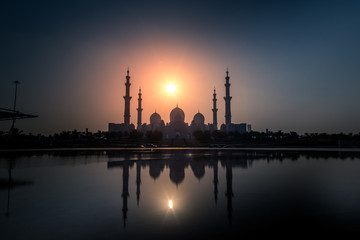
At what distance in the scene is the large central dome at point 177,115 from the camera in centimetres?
9238

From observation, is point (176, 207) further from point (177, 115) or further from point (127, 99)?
point (177, 115)

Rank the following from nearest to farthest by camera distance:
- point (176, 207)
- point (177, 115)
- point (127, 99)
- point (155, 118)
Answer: point (176, 207)
point (127, 99)
point (177, 115)
point (155, 118)

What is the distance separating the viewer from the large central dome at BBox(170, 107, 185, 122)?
92.4 m

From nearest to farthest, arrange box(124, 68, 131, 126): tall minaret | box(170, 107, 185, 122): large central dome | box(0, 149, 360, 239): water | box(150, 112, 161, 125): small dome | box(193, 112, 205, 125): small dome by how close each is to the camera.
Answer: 1. box(0, 149, 360, 239): water
2. box(124, 68, 131, 126): tall minaret
3. box(170, 107, 185, 122): large central dome
4. box(150, 112, 161, 125): small dome
5. box(193, 112, 205, 125): small dome

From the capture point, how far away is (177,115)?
92812 millimetres

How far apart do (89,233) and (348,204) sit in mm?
7672

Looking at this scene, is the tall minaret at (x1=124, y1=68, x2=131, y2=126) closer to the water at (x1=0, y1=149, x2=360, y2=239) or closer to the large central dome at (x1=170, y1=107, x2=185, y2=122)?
the large central dome at (x1=170, y1=107, x2=185, y2=122)

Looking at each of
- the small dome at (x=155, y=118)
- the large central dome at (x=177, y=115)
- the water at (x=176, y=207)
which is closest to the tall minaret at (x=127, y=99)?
the large central dome at (x=177, y=115)

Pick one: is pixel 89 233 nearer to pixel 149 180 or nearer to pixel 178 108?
pixel 149 180

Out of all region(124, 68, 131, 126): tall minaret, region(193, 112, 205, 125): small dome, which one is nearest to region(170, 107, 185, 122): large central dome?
region(193, 112, 205, 125): small dome

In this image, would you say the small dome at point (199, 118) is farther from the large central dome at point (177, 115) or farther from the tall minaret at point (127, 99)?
the tall minaret at point (127, 99)

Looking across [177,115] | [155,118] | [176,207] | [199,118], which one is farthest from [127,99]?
[176,207]

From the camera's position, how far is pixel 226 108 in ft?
240

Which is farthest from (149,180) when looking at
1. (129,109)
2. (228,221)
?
(129,109)
